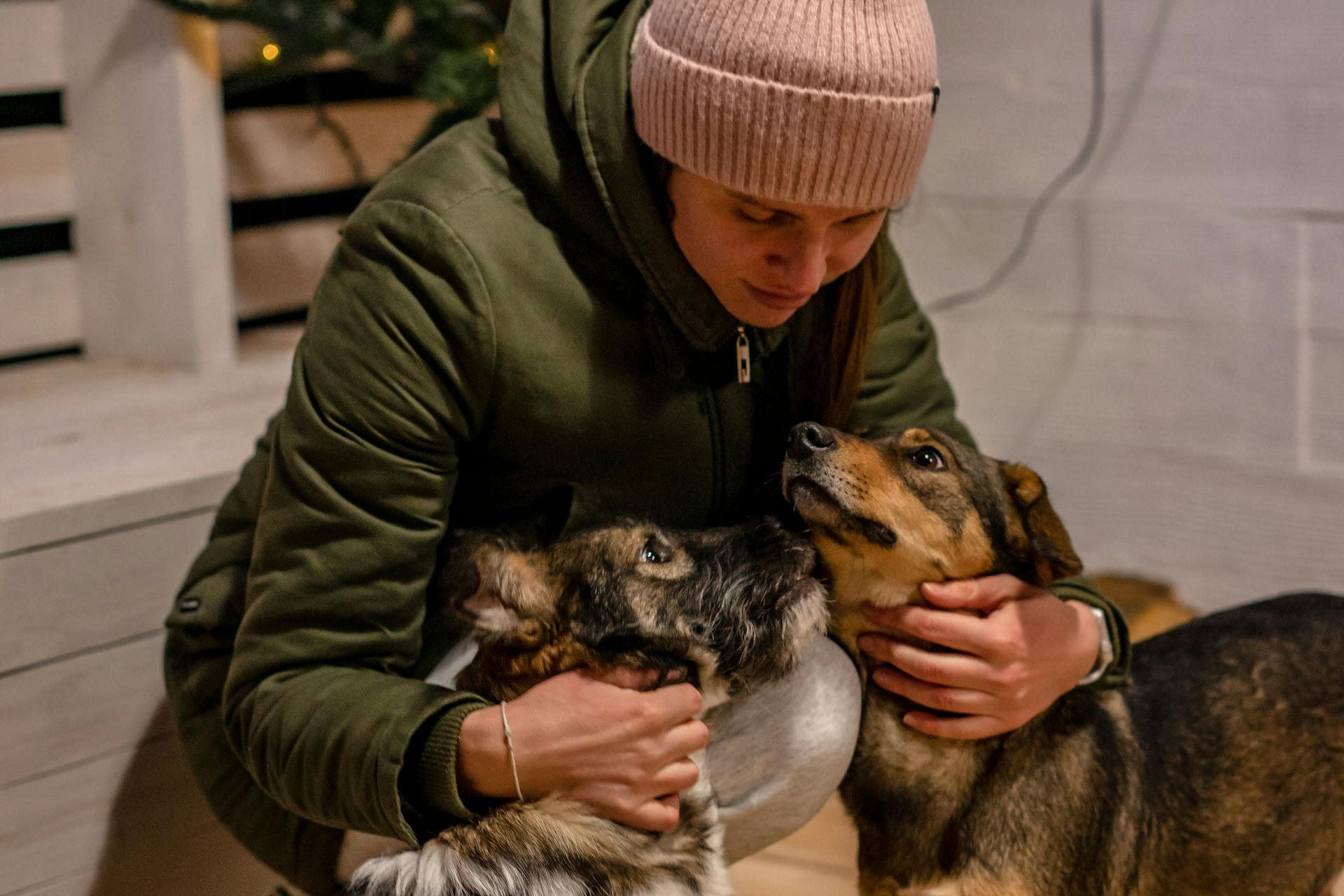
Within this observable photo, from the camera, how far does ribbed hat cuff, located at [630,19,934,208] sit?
4.33 ft

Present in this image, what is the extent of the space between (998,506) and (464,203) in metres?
0.77

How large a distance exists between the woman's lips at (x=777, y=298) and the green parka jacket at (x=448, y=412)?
82mm

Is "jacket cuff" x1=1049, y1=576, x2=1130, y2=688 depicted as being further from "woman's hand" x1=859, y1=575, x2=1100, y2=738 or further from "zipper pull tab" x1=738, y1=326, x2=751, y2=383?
"zipper pull tab" x1=738, y1=326, x2=751, y2=383

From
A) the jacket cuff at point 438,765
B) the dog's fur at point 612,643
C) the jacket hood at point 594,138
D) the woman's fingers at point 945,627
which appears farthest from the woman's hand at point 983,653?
the jacket cuff at point 438,765

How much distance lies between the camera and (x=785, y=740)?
1651 millimetres

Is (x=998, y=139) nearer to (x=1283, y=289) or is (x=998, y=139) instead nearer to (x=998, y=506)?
(x=1283, y=289)

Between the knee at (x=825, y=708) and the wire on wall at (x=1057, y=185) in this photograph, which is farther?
the wire on wall at (x=1057, y=185)

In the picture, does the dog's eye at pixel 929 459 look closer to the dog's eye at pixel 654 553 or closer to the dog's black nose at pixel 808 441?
the dog's black nose at pixel 808 441

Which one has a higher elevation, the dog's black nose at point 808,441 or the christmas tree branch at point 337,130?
the dog's black nose at point 808,441

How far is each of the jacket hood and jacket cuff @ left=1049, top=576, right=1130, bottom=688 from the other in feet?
2.03

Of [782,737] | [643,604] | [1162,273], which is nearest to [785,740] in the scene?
[782,737]

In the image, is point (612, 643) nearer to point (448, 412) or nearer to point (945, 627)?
point (448, 412)

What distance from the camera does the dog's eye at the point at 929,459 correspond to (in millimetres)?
1639

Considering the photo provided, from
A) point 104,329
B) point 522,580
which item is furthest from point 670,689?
point 104,329
